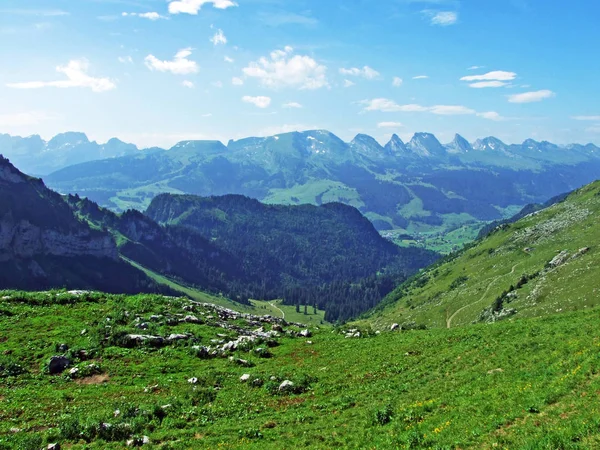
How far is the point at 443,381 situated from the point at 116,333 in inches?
1211

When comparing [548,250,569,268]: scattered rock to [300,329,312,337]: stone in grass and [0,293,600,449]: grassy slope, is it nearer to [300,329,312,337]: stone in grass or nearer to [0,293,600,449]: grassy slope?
[0,293,600,449]: grassy slope

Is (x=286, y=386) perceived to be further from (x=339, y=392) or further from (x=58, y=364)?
(x=58, y=364)

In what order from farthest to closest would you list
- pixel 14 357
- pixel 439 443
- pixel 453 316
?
pixel 453 316, pixel 14 357, pixel 439 443

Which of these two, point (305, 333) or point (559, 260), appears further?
point (559, 260)

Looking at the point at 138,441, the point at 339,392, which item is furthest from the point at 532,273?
the point at 138,441

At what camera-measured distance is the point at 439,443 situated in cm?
1934

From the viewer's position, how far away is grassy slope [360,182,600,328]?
91.8 m

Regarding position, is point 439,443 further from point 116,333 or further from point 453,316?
point 453,316

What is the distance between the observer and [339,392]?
3203 centimetres

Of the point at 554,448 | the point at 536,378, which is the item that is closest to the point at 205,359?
the point at 536,378

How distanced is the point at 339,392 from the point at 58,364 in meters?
24.2

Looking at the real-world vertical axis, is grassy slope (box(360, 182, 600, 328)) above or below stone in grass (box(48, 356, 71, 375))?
below

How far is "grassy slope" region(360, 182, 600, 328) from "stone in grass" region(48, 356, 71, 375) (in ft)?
275

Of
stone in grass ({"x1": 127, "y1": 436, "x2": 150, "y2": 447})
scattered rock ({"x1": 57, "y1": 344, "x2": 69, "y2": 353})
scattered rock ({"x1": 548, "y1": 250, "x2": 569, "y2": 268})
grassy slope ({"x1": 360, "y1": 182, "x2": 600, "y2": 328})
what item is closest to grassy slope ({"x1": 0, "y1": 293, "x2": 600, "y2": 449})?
stone in grass ({"x1": 127, "y1": 436, "x2": 150, "y2": 447})
